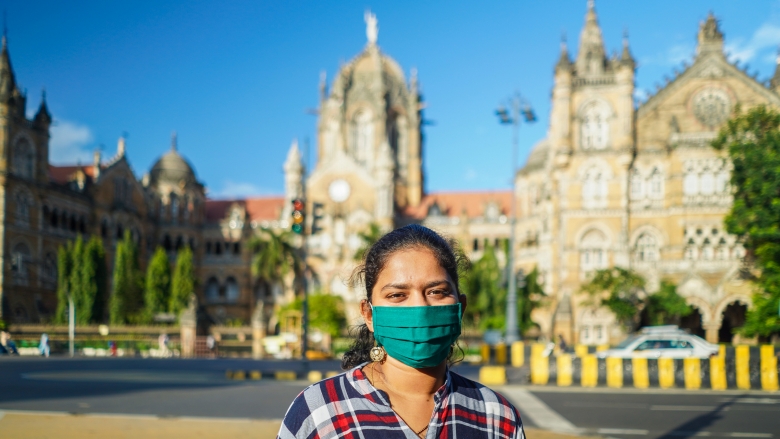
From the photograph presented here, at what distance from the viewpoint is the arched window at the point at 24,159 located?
163 ft

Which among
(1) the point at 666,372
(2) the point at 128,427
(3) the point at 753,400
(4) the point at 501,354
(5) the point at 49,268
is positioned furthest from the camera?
(5) the point at 49,268

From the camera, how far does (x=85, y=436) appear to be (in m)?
9.67

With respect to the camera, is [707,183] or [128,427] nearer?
[128,427]

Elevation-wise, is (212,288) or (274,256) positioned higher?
(274,256)

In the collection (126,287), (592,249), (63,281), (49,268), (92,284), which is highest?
(592,249)

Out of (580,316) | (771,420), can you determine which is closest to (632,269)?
(580,316)

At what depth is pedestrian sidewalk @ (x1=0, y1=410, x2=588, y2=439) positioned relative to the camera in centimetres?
984

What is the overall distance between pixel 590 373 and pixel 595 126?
2886cm

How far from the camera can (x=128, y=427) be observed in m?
10.6

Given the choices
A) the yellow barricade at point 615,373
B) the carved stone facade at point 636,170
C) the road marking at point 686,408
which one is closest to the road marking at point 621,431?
the road marking at point 686,408

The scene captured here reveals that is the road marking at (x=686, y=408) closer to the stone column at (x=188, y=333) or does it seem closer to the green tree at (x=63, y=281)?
the stone column at (x=188, y=333)

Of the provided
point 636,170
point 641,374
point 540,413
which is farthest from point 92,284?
point 540,413

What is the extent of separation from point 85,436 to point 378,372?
7868mm

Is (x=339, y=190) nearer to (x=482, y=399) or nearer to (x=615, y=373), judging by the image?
(x=615, y=373)
